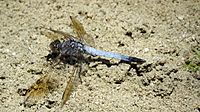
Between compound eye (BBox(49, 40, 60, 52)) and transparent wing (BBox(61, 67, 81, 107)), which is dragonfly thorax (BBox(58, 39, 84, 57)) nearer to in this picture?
compound eye (BBox(49, 40, 60, 52))

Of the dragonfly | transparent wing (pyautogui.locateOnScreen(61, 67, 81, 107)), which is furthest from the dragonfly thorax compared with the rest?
transparent wing (pyautogui.locateOnScreen(61, 67, 81, 107))

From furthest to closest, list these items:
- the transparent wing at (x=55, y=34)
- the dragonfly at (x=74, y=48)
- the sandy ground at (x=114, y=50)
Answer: the transparent wing at (x=55, y=34) < the dragonfly at (x=74, y=48) < the sandy ground at (x=114, y=50)

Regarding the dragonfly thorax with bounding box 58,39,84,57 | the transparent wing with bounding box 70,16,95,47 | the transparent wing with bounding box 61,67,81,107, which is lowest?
the transparent wing with bounding box 61,67,81,107

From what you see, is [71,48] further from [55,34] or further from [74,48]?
[55,34]

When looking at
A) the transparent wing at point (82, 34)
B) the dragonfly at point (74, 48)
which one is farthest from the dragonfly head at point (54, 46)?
the transparent wing at point (82, 34)

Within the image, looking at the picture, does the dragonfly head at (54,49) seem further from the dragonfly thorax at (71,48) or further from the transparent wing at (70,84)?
the transparent wing at (70,84)

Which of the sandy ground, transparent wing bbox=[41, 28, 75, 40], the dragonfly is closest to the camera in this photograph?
the sandy ground
